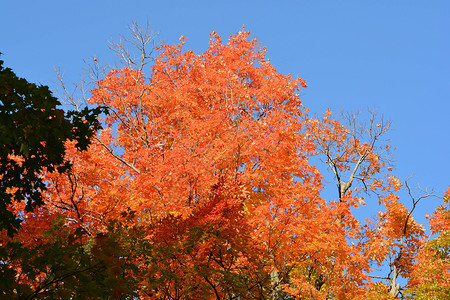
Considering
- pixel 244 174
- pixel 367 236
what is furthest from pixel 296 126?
pixel 367 236

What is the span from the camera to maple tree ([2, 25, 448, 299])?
1285 cm

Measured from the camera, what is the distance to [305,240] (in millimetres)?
18562

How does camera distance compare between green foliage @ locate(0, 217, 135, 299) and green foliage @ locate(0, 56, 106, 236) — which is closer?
green foliage @ locate(0, 217, 135, 299)

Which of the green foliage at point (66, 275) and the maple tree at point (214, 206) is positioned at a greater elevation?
the maple tree at point (214, 206)

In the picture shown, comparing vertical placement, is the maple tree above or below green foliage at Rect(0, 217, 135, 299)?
above

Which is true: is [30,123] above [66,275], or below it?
above

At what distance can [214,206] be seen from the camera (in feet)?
43.9

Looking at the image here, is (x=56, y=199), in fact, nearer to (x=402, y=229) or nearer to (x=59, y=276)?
(x=59, y=276)

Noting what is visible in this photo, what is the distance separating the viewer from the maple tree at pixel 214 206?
12852mm

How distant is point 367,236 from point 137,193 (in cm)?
1377

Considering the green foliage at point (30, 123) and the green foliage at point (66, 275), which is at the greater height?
the green foliage at point (30, 123)

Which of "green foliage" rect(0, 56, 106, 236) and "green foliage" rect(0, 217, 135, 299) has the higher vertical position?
"green foliage" rect(0, 56, 106, 236)

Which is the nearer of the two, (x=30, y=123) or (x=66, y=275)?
(x=66, y=275)

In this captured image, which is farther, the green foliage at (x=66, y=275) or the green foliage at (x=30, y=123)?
the green foliage at (x=30, y=123)
